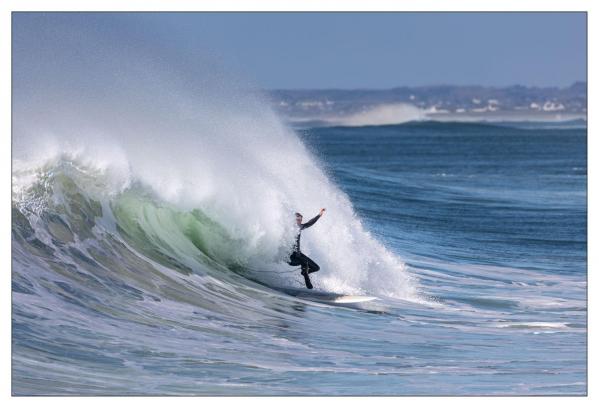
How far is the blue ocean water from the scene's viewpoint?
32.8 ft

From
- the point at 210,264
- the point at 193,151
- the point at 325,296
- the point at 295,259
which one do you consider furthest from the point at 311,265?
the point at 193,151

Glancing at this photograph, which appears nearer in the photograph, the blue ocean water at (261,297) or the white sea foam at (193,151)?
the blue ocean water at (261,297)

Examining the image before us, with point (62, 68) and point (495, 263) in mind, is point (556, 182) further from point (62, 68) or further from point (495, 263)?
point (62, 68)

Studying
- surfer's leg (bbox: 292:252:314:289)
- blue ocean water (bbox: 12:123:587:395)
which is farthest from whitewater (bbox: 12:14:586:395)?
surfer's leg (bbox: 292:252:314:289)

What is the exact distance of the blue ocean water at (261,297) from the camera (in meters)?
10.0

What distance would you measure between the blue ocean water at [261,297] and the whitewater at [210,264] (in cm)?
3

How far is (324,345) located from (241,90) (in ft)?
26.2

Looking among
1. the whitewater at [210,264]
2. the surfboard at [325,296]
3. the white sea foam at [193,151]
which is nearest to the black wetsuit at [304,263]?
the surfboard at [325,296]

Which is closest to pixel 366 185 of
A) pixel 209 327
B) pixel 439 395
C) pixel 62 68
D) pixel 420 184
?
pixel 420 184

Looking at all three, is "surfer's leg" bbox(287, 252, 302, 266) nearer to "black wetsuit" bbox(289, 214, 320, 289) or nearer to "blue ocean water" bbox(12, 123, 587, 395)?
"black wetsuit" bbox(289, 214, 320, 289)

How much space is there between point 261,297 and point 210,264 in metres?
1.22

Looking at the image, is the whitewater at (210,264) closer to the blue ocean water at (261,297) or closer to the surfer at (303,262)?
the blue ocean water at (261,297)
